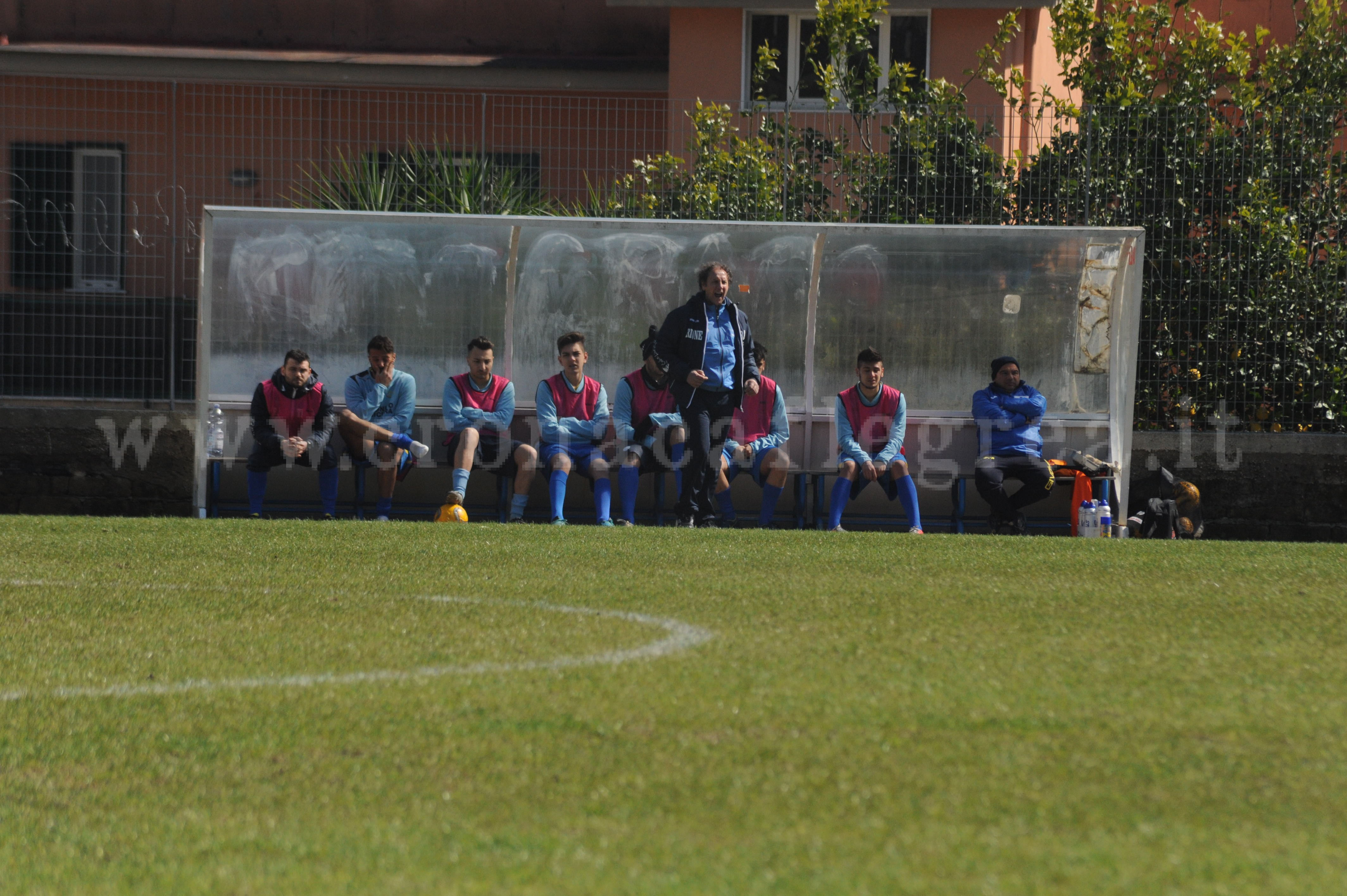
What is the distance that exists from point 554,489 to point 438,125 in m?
3.19

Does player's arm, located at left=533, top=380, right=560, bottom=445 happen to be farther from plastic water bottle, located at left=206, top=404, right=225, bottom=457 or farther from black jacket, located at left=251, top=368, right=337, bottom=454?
plastic water bottle, located at left=206, top=404, right=225, bottom=457

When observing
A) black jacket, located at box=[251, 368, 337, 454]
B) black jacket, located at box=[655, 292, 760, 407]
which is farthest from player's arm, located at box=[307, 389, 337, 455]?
black jacket, located at box=[655, 292, 760, 407]

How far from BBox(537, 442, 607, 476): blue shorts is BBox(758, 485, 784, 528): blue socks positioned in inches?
45.7

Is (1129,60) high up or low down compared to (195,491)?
up

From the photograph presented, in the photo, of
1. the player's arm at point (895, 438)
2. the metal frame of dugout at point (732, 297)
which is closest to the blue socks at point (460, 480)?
the metal frame of dugout at point (732, 297)

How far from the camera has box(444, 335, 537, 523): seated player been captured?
32.7ft

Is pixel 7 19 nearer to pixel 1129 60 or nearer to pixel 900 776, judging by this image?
pixel 1129 60

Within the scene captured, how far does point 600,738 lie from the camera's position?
3422 millimetres

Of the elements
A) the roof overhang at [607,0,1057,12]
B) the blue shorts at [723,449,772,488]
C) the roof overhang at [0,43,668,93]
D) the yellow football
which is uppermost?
the roof overhang at [607,0,1057,12]

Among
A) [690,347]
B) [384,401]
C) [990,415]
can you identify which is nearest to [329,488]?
[384,401]

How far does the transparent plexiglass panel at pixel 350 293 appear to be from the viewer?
10516 millimetres

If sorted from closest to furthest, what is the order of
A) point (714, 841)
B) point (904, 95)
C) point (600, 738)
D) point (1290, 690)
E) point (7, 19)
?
point (714, 841), point (600, 738), point (1290, 690), point (904, 95), point (7, 19)

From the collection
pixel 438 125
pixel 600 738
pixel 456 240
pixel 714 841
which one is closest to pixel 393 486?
pixel 456 240

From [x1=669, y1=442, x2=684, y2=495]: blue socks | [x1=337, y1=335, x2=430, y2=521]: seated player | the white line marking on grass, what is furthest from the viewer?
[x1=337, y1=335, x2=430, y2=521]: seated player
